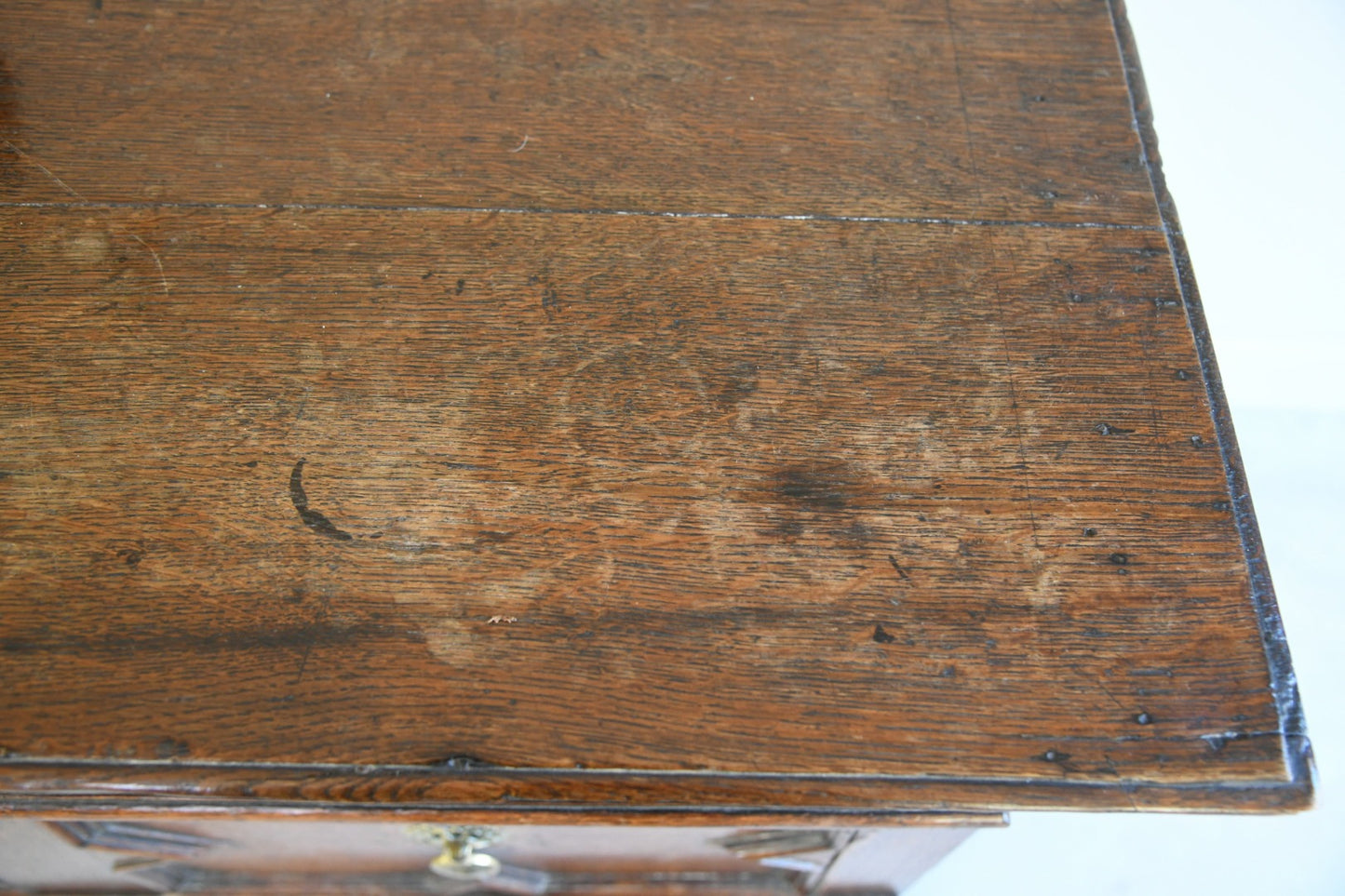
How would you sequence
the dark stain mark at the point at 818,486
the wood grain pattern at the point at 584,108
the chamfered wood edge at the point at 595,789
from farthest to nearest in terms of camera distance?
the wood grain pattern at the point at 584,108, the dark stain mark at the point at 818,486, the chamfered wood edge at the point at 595,789

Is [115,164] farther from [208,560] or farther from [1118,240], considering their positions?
[1118,240]

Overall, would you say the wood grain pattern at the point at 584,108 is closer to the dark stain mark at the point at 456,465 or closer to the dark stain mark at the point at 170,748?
the dark stain mark at the point at 456,465

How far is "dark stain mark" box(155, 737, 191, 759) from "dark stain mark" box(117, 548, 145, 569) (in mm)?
149

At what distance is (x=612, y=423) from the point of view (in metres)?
0.85

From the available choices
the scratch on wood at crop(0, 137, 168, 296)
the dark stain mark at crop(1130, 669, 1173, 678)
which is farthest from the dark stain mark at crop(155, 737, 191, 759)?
the dark stain mark at crop(1130, 669, 1173, 678)

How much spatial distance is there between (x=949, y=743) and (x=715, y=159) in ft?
1.98

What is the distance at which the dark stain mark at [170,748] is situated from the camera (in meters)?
0.73

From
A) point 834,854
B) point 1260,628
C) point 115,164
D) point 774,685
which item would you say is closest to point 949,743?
point 774,685

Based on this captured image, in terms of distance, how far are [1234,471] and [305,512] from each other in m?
0.81

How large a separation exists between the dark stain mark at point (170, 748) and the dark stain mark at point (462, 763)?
19 centimetres

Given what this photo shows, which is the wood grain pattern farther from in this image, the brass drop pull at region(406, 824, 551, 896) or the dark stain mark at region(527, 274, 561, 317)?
the brass drop pull at region(406, 824, 551, 896)

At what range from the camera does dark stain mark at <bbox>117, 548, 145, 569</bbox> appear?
785mm

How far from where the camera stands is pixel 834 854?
1071 millimetres

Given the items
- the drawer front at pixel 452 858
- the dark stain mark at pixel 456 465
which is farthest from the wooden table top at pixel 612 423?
the drawer front at pixel 452 858
